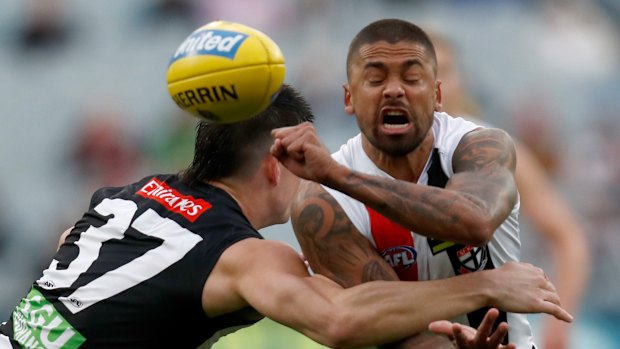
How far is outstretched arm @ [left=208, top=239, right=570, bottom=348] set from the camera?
4145 mm

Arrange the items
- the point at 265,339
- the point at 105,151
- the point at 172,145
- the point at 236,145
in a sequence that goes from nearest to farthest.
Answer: the point at 236,145 → the point at 265,339 → the point at 105,151 → the point at 172,145

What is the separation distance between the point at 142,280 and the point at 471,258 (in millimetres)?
1374

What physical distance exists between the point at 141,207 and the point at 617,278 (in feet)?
20.4

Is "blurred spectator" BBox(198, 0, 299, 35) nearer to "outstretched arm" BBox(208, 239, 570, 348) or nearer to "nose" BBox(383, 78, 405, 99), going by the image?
"nose" BBox(383, 78, 405, 99)

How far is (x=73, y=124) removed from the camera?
1091 centimetres

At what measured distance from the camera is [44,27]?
11.2m

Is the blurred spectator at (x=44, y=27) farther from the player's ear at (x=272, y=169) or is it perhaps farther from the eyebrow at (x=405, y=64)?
the eyebrow at (x=405, y=64)

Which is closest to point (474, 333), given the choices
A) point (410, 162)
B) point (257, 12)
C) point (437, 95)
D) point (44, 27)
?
point (410, 162)

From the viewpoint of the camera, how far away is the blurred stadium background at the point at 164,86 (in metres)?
10.4

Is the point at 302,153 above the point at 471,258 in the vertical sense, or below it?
above

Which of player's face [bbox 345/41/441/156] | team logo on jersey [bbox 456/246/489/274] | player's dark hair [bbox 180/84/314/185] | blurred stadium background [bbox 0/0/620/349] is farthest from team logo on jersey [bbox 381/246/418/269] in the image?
blurred stadium background [bbox 0/0/620/349]

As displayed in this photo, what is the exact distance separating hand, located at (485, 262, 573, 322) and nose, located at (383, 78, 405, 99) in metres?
0.80

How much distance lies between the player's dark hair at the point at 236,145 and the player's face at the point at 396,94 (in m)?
0.51

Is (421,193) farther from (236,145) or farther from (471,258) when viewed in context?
(236,145)
